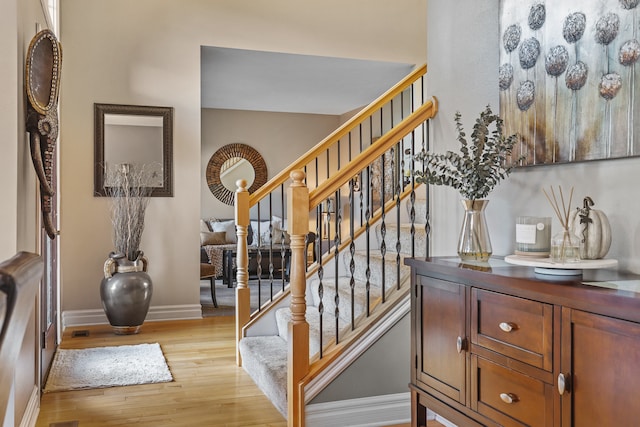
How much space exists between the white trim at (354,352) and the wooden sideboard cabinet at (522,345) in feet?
1.63

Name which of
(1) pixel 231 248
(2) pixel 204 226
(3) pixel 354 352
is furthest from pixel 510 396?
(2) pixel 204 226

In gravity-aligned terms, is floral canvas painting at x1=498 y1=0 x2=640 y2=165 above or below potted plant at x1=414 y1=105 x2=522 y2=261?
above

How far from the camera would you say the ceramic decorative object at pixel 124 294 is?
4691mm

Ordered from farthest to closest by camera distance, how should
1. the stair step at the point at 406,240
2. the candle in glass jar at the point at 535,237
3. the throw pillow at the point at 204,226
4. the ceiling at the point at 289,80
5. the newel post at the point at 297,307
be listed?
1. the throw pillow at the point at 204,226
2. the ceiling at the point at 289,80
3. the stair step at the point at 406,240
4. the newel post at the point at 297,307
5. the candle in glass jar at the point at 535,237

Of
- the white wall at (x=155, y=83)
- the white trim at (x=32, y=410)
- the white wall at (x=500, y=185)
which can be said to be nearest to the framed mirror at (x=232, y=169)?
the white wall at (x=155, y=83)

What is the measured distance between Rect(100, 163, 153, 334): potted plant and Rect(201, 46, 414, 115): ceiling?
1581 mm

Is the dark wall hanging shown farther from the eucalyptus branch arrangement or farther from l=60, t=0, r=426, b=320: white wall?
l=60, t=0, r=426, b=320: white wall

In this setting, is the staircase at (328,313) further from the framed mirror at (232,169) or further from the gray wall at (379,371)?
the framed mirror at (232,169)

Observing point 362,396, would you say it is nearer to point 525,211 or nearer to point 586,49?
point 525,211

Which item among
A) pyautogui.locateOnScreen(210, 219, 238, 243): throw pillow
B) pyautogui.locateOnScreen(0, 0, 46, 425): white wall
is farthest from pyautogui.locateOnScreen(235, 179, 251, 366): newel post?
pyautogui.locateOnScreen(210, 219, 238, 243): throw pillow

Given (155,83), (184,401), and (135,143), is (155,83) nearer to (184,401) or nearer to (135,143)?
(135,143)

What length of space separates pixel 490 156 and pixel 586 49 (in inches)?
20.0

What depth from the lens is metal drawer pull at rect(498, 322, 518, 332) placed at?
1.76m

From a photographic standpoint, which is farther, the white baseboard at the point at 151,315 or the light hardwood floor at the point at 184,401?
the white baseboard at the point at 151,315
